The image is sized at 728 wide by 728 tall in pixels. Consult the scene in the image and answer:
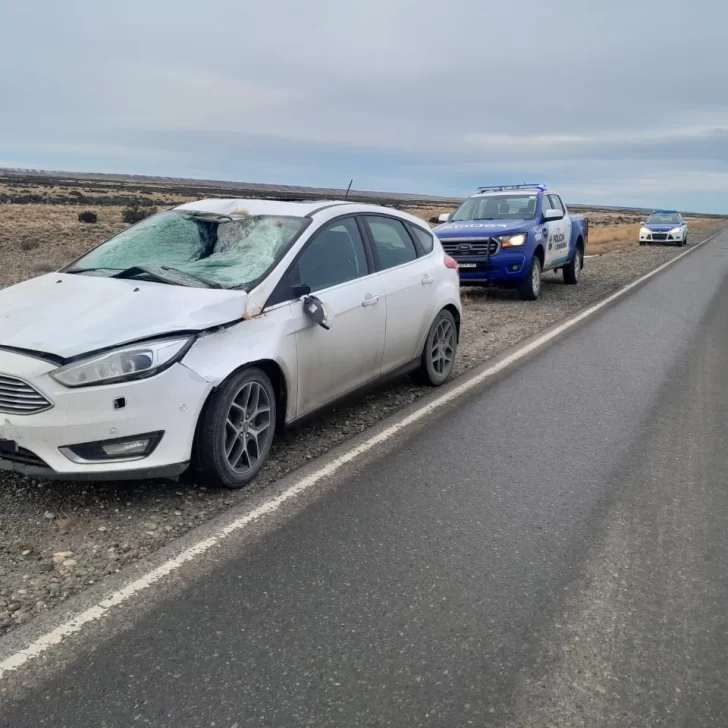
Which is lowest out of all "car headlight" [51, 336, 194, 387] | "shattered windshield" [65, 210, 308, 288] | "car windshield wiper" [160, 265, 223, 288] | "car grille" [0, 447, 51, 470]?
"car grille" [0, 447, 51, 470]

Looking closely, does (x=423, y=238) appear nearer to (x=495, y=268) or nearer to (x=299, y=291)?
(x=299, y=291)

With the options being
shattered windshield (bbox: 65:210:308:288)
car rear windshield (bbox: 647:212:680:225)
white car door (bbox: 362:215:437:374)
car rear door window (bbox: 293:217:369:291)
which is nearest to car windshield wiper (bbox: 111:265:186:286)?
shattered windshield (bbox: 65:210:308:288)

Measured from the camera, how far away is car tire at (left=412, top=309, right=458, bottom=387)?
21.8 ft

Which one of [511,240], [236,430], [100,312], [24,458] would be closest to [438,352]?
[236,430]

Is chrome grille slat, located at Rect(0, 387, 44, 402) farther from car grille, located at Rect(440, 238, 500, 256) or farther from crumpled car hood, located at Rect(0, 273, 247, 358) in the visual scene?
car grille, located at Rect(440, 238, 500, 256)

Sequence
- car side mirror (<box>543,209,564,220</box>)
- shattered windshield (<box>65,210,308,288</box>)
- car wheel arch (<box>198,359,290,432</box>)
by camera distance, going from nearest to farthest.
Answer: car wheel arch (<box>198,359,290,432</box>) → shattered windshield (<box>65,210,308,288</box>) → car side mirror (<box>543,209,564,220</box>)

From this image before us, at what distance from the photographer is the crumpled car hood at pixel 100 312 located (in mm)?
3795

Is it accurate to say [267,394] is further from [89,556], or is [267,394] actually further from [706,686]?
[706,686]

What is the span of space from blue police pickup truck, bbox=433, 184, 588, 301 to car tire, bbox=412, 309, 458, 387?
603 centimetres

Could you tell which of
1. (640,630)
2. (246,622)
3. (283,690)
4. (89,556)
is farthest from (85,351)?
(640,630)

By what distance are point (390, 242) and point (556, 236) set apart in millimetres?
9081

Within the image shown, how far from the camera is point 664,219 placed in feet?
117

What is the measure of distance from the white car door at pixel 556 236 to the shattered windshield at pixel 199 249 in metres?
9.55

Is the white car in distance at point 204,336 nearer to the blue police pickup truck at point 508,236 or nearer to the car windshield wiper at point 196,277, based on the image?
the car windshield wiper at point 196,277
